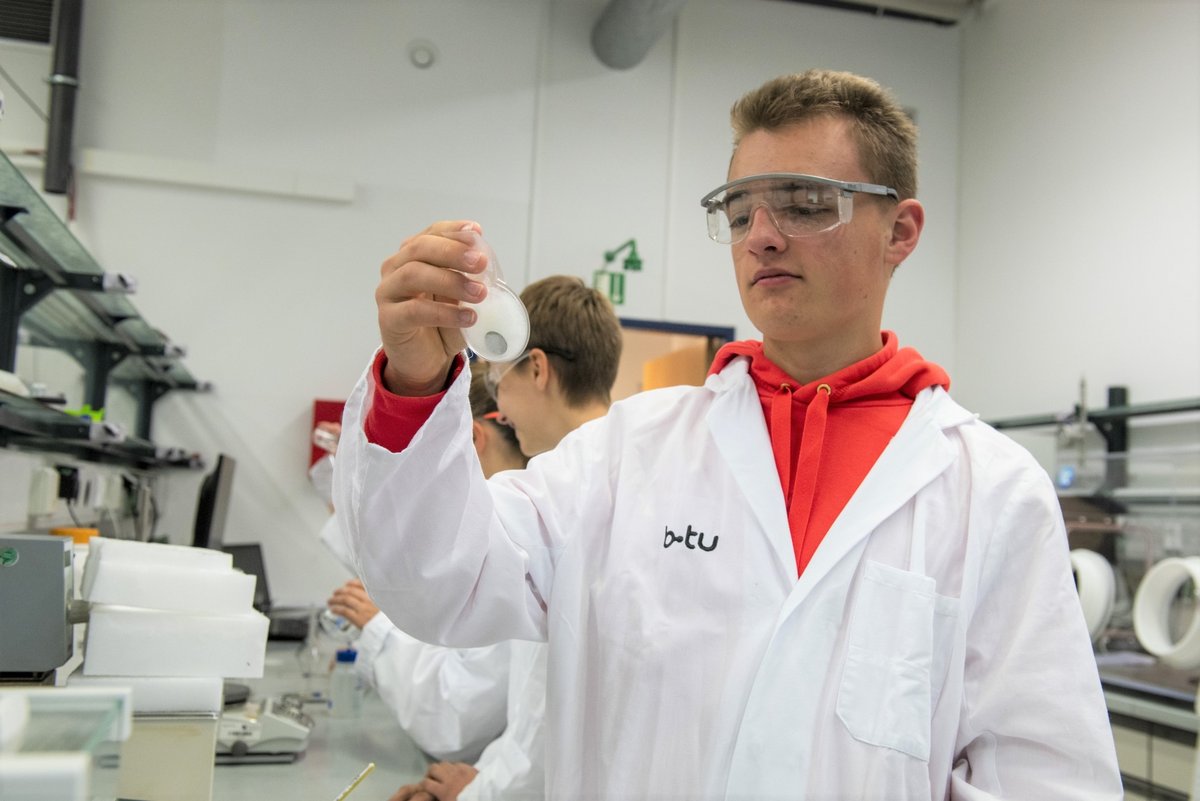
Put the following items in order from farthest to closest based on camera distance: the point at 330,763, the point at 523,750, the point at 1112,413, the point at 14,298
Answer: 1. the point at 1112,413
2. the point at 14,298
3. the point at 330,763
4. the point at 523,750

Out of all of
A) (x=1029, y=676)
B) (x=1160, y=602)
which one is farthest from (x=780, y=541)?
(x=1160, y=602)

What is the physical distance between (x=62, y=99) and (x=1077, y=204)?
453cm

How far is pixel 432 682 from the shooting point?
1.96 metres

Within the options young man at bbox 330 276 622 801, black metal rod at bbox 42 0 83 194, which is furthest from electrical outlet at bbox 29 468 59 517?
black metal rod at bbox 42 0 83 194

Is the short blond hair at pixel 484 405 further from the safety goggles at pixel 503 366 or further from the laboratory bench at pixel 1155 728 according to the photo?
the laboratory bench at pixel 1155 728

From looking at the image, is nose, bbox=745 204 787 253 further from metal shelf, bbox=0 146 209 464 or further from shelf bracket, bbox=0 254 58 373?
shelf bracket, bbox=0 254 58 373

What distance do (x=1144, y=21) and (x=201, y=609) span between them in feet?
15.7

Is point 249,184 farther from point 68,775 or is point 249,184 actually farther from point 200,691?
point 68,775

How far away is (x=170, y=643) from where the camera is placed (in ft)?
3.79

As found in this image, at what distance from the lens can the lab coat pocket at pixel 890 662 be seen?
110cm

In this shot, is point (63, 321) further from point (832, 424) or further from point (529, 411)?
point (832, 424)

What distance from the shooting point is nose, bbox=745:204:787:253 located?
1.26 metres

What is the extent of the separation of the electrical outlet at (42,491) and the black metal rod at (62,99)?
1365mm

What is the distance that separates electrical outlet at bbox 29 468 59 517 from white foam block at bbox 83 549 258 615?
1.28 metres
